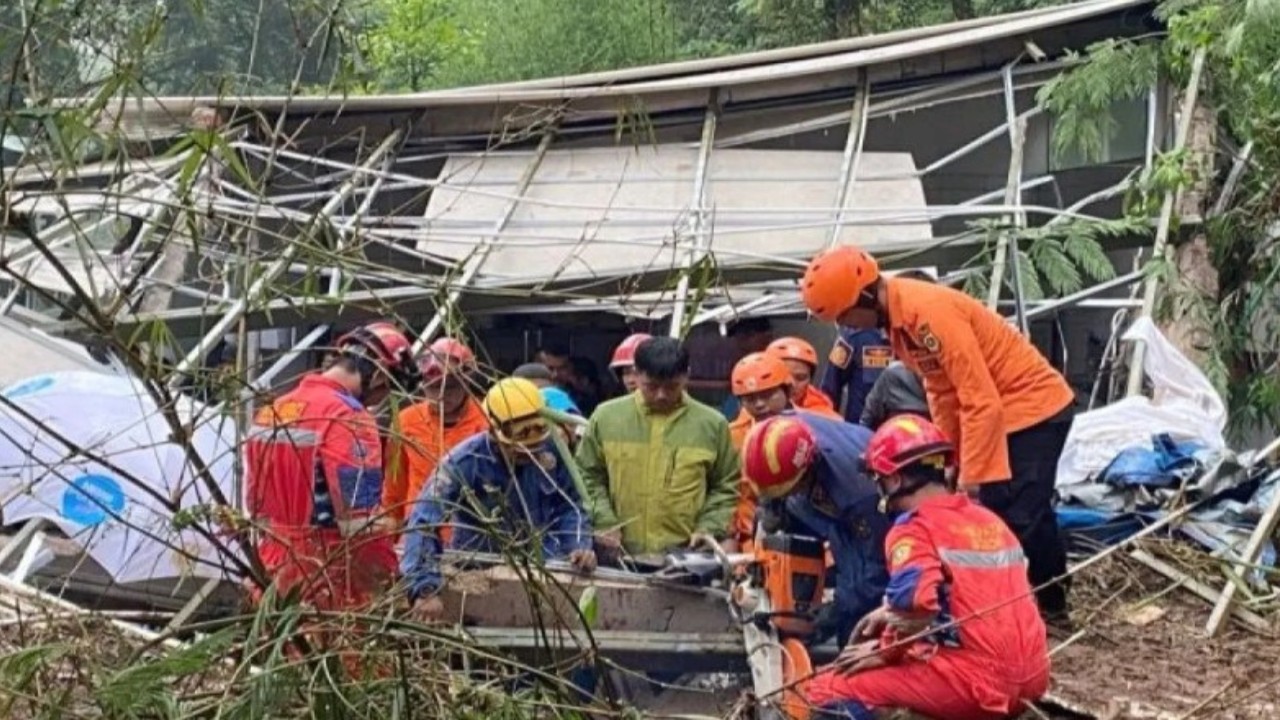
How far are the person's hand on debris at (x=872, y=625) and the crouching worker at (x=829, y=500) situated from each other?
408 millimetres

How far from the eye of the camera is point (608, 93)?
10.9 m

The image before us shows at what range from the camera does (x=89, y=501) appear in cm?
686

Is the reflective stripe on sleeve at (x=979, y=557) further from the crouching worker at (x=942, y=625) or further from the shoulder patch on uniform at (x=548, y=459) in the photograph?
the shoulder patch on uniform at (x=548, y=459)

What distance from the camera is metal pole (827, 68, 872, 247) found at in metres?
10.5

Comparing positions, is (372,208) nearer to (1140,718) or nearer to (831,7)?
(1140,718)

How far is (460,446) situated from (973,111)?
6883mm

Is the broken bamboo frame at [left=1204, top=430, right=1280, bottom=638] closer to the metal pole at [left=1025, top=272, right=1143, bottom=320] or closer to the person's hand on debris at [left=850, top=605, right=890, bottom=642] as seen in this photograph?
the metal pole at [left=1025, top=272, right=1143, bottom=320]

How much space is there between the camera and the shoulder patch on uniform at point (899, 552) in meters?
4.75

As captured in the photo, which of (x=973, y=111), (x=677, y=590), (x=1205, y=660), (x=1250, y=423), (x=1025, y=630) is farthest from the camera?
(x=973, y=111)

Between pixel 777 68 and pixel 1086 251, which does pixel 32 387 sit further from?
pixel 1086 251

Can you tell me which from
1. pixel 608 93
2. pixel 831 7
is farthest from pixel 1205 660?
pixel 831 7

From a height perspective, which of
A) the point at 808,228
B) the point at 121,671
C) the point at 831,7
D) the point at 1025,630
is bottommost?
the point at 1025,630

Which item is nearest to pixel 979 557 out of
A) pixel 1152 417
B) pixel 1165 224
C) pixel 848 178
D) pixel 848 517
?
pixel 848 517

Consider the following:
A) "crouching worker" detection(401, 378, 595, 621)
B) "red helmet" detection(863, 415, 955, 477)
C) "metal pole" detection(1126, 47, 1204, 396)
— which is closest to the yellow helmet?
"crouching worker" detection(401, 378, 595, 621)
